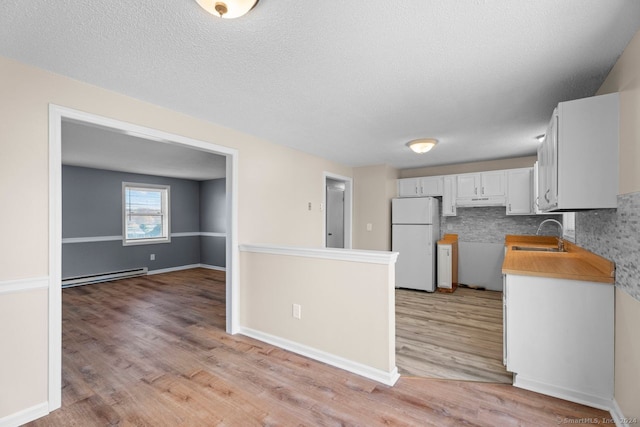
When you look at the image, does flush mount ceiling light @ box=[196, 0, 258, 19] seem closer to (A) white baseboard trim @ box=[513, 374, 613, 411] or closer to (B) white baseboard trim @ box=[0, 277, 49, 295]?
(B) white baseboard trim @ box=[0, 277, 49, 295]

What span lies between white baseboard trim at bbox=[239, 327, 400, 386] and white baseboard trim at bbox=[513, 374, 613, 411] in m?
0.89

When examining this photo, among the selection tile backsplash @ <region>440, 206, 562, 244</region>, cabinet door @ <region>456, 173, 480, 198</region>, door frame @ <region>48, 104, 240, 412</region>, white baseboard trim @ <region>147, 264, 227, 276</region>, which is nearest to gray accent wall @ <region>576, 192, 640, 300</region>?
cabinet door @ <region>456, 173, 480, 198</region>

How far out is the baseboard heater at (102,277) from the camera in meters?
5.49

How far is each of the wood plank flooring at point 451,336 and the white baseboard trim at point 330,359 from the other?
0.24 m

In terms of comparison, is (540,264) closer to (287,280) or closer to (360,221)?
(287,280)

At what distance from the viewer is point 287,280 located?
2926mm

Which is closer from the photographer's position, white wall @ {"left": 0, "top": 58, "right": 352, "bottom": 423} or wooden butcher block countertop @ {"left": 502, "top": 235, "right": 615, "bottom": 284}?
white wall @ {"left": 0, "top": 58, "right": 352, "bottom": 423}

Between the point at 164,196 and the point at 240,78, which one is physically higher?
the point at 240,78

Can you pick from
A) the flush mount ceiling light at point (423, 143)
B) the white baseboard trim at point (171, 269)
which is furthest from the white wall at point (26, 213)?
the white baseboard trim at point (171, 269)

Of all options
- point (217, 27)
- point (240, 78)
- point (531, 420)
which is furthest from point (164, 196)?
point (531, 420)

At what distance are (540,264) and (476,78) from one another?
60.0 inches

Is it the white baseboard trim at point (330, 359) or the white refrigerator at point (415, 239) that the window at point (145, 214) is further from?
the white refrigerator at point (415, 239)

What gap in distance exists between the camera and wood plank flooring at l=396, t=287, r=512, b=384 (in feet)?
8.08

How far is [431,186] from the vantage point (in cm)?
532
